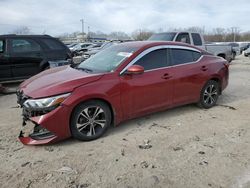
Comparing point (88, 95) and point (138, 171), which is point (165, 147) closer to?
point (138, 171)

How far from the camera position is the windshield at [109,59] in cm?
444

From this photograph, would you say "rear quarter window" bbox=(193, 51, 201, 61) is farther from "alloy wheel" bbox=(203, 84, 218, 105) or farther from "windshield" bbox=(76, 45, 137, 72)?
"windshield" bbox=(76, 45, 137, 72)

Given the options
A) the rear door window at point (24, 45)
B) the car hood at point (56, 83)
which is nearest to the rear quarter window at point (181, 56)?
the car hood at point (56, 83)

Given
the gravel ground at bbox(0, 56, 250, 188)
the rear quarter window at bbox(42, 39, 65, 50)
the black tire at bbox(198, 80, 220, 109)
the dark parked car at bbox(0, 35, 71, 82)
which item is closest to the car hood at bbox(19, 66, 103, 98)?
the gravel ground at bbox(0, 56, 250, 188)

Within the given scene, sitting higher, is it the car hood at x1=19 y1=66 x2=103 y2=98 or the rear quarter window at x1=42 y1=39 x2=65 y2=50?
the rear quarter window at x1=42 y1=39 x2=65 y2=50

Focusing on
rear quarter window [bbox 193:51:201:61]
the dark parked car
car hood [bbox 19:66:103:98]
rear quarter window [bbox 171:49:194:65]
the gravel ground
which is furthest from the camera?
the dark parked car

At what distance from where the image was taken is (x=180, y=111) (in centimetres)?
554

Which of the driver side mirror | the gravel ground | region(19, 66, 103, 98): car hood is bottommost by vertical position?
the gravel ground

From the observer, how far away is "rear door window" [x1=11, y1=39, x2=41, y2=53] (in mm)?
7984

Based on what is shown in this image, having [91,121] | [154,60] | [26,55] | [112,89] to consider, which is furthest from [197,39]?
[91,121]

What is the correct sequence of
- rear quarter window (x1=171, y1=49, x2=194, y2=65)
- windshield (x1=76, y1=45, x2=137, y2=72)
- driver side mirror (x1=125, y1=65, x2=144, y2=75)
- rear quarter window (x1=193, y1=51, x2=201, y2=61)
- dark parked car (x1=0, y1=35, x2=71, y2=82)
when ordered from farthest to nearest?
dark parked car (x1=0, y1=35, x2=71, y2=82)
rear quarter window (x1=193, y1=51, x2=201, y2=61)
rear quarter window (x1=171, y1=49, x2=194, y2=65)
windshield (x1=76, y1=45, x2=137, y2=72)
driver side mirror (x1=125, y1=65, x2=144, y2=75)

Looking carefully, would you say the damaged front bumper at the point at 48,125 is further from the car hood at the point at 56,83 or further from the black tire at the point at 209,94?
the black tire at the point at 209,94

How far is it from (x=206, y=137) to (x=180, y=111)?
1428 millimetres

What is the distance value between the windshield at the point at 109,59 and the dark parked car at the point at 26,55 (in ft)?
11.7
